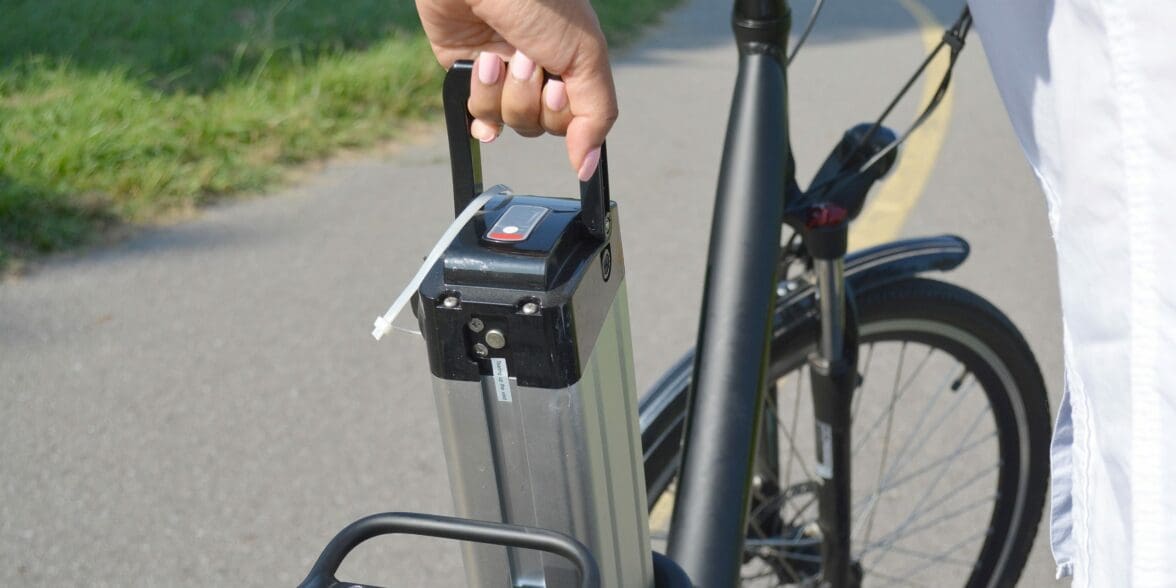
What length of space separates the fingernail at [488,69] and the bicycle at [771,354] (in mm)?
16

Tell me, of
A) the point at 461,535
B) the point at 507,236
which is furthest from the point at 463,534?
the point at 507,236

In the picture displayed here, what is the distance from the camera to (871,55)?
24.2 ft

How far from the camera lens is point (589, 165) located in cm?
95

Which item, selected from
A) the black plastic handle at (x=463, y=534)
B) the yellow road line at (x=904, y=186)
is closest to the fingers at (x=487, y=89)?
the black plastic handle at (x=463, y=534)

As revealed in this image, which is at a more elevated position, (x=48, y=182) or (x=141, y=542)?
(x=48, y=182)

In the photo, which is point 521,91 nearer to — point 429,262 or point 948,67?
point 429,262

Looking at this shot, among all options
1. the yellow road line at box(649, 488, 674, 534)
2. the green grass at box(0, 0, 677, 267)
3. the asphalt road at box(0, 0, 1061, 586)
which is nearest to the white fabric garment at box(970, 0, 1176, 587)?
the yellow road line at box(649, 488, 674, 534)

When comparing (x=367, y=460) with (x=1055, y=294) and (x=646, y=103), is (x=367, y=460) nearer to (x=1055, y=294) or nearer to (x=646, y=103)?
(x=1055, y=294)

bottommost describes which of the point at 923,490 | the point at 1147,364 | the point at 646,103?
the point at 923,490

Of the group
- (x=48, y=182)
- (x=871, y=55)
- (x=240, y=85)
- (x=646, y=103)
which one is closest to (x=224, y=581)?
(x=48, y=182)

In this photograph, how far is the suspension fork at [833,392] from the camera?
170 cm

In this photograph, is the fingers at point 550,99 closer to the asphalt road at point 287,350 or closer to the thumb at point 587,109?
the thumb at point 587,109

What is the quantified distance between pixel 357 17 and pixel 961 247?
5211mm

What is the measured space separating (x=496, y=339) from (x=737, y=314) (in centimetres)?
56
